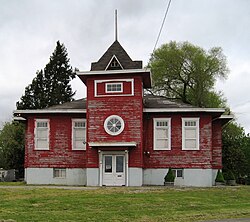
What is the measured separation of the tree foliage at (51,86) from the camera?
67625 millimetres

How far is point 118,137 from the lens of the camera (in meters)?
30.4

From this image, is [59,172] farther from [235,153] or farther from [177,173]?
[235,153]

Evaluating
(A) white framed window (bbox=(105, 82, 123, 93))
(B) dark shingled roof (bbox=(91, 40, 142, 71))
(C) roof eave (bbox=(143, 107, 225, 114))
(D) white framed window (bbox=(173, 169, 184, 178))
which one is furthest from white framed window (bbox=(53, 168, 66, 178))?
(D) white framed window (bbox=(173, 169, 184, 178))

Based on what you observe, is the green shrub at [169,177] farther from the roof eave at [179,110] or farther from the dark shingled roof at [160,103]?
the dark shingled roof at [160,103]

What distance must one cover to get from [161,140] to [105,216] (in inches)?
640

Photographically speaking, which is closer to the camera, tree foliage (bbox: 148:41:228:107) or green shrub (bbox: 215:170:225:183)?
green shrub (bbox: 215:170:225:183)

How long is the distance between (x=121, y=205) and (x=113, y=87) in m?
13.2

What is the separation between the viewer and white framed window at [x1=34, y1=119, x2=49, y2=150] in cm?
3247

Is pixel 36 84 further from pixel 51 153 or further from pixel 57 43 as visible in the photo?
pixel 51 153

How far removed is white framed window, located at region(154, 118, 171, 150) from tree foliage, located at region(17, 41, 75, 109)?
3686 centimetres

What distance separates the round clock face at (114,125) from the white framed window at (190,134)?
4331mm

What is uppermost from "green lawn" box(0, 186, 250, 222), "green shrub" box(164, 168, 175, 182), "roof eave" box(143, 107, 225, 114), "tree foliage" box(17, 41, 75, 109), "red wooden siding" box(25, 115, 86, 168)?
"tree foliage" box(17, 41, 75, 109)

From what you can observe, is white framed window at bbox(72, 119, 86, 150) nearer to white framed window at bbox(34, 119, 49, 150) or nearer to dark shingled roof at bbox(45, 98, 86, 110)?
dark shingled roof at bbox(45, 98, 86, 110)

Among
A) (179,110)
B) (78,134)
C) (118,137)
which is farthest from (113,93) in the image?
(179,110)
